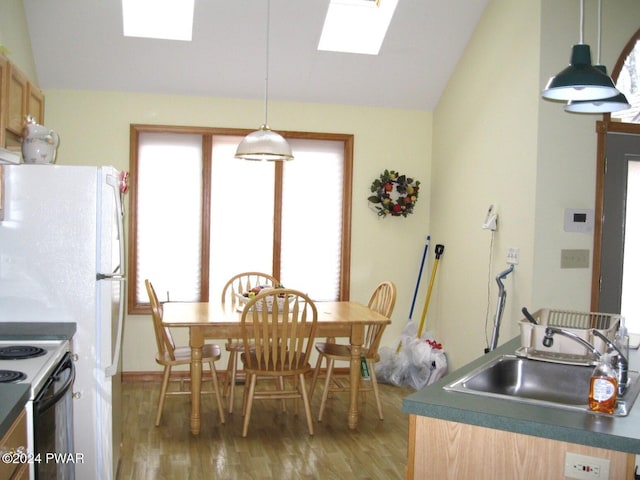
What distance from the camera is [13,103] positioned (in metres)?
2.94

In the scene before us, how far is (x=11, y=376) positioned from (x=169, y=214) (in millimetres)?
3146

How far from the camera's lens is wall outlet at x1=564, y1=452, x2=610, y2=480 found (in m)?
1.67

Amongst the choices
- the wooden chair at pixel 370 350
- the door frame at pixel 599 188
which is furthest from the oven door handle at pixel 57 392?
the door frame at pixel 599 188

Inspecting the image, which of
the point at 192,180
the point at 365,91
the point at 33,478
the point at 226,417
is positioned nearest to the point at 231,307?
the point at 226,417

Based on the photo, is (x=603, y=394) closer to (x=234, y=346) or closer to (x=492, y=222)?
(x=492, y=222)

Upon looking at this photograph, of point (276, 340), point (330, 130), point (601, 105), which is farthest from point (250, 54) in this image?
point (601, 105)

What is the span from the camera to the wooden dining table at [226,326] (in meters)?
3.83

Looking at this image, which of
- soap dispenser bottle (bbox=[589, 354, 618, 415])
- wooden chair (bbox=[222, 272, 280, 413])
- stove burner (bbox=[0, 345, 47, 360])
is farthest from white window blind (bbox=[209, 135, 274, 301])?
soap dispenser bottle (bbox=[589, 354, 618, 415])

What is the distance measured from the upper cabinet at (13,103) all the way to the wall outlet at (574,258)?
2.99m

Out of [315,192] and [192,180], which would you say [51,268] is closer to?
[192,180]

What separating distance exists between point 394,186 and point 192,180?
164 cm

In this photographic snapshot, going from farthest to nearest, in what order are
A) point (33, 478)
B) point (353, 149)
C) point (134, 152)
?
point (353, 149) < point (134, 152) < point (33, 478)

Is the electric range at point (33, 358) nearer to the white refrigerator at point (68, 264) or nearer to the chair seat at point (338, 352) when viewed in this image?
the white refrigerator at point (68, 264)

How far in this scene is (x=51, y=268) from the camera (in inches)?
110
